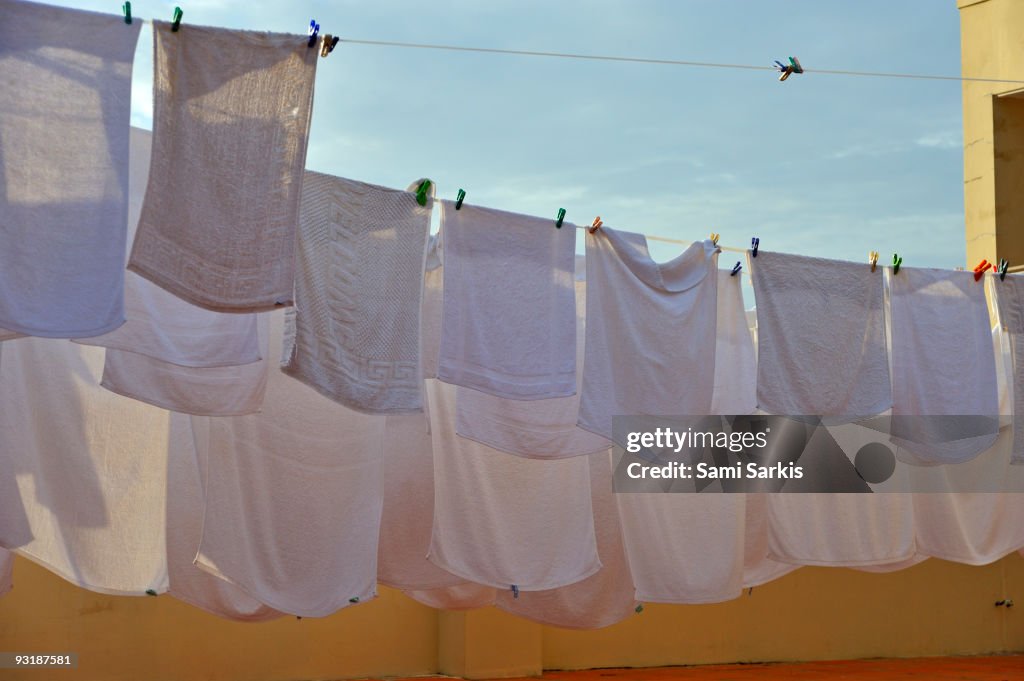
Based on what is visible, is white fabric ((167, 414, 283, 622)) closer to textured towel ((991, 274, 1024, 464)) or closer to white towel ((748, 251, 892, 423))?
white towel ((748, 251, 892, 423))

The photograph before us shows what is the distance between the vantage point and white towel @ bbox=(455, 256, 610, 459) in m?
4.61

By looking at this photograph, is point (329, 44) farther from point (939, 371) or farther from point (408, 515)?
point (939, 371)

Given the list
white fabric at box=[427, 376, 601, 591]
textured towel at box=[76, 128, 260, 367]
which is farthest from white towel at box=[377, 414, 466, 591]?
textured towel at box=[76, 128, 260, 367]

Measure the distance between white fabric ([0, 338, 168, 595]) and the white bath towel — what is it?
1.30 ft

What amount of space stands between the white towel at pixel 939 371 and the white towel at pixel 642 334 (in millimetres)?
1009

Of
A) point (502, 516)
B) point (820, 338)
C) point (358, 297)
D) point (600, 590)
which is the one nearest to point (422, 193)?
point (358, 297)

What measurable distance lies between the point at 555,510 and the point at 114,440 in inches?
71.1

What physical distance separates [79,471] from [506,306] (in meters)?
1.66

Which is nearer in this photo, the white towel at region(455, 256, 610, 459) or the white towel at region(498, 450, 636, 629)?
the white towel at region(455, 256, 610, 459)

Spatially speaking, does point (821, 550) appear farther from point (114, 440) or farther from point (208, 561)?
point (114, 440)

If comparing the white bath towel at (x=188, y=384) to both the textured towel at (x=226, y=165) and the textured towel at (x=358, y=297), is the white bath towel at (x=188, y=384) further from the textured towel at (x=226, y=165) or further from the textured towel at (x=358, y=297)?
the textured towel at (x=226, y=165)

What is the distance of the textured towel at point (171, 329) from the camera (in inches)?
147

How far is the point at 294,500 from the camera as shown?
4.45 meters

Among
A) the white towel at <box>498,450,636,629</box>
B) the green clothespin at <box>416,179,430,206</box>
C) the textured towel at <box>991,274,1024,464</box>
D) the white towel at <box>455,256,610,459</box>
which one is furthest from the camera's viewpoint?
the textured towel at <box>991,274,1024,464</box>
